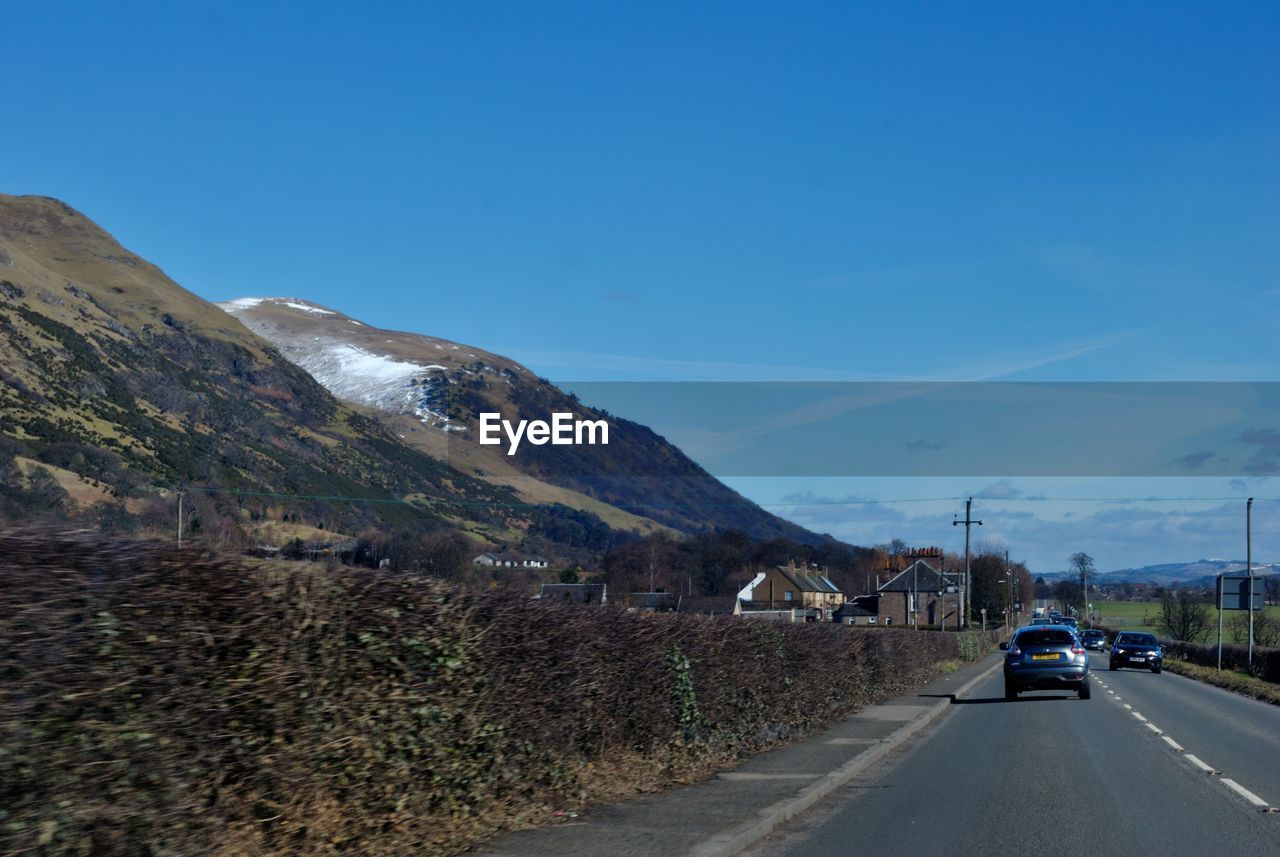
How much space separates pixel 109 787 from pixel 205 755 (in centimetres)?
78

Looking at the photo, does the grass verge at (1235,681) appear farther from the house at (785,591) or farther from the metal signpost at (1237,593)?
the house at (785,591)

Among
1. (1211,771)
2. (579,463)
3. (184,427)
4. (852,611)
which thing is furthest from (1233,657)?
(579,463)

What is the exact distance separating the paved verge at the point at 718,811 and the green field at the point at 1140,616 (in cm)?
8469

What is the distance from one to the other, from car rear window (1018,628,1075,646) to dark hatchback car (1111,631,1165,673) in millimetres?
23688

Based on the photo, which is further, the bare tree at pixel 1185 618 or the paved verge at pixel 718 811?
the bare tree at pixel 1185 618

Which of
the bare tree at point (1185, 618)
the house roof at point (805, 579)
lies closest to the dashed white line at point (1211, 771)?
the house roof at point (805, 579)

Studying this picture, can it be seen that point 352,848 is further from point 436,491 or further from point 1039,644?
point 436,491

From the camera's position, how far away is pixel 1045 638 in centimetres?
2945

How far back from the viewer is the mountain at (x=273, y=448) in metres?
34.6

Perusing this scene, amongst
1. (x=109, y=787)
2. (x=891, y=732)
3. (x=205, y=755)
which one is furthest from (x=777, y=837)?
(x=891, y=732)

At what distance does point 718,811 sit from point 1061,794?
4.37 m

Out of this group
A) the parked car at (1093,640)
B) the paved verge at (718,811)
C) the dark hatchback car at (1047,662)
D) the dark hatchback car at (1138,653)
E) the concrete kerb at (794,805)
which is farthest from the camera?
the parked car at (1093,640)

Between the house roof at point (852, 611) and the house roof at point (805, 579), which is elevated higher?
the house roof at point (805, 579)

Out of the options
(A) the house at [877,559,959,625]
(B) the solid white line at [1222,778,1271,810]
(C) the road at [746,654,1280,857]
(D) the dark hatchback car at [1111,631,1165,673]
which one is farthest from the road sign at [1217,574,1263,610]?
(A) the house at [877,559,959,625]
